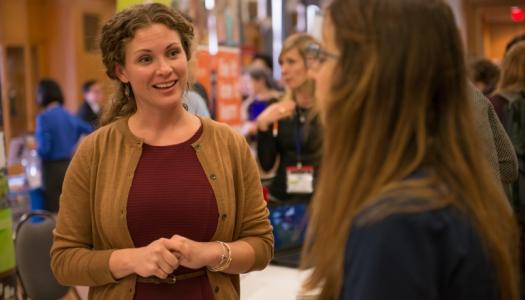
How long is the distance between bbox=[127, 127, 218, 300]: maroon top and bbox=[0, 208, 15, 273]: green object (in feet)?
3.92

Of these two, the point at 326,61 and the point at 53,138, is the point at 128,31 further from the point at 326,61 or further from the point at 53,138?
the point at 53,138

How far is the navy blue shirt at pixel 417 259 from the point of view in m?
0.94

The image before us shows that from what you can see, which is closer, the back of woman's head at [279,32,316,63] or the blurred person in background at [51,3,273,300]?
the blurred person in background at [51,3,273,300]

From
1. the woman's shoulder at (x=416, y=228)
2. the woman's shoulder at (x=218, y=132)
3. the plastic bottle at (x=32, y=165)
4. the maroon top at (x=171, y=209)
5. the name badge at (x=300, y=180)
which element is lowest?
the plastic bottle at (x=32, y=165)

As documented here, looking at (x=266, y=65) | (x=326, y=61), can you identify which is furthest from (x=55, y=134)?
(x=326, y=61)

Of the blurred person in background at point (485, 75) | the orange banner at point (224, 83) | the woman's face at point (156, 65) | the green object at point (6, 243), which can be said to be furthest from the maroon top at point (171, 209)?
the orange banner at point (224, 83)

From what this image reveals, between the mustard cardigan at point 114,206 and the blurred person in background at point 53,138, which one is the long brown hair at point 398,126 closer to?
the mustard cardigan at point 114,206

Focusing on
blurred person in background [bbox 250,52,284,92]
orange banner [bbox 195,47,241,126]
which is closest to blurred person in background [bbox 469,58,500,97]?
orange banner [bbox 195,47,241,126]

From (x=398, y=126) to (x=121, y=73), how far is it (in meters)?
1.09

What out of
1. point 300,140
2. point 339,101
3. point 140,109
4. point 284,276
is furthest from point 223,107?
point 339,101

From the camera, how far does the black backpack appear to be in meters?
3.83

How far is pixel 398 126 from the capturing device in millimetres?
1014

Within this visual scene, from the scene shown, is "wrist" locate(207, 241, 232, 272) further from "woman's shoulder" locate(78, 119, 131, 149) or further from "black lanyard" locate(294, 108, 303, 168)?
"black lanyard" locate(294, 108, 303, 168)

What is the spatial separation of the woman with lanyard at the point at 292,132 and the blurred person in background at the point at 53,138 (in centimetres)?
354
